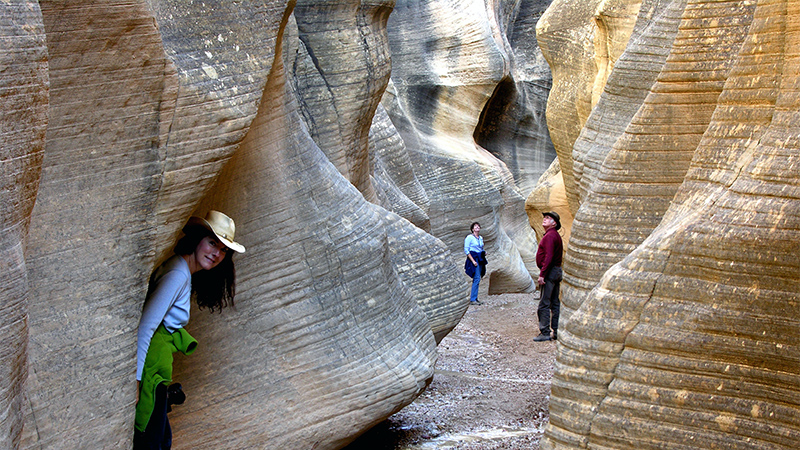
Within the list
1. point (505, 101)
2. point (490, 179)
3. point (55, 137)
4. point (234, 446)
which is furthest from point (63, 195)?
point (505, 101)

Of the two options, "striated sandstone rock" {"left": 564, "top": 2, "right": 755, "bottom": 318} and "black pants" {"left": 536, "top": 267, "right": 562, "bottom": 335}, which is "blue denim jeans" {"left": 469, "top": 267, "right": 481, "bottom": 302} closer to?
"black pants" {"left": 536, "top": 267, "right": 562, "bottom": 335}

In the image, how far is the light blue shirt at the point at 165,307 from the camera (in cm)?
357

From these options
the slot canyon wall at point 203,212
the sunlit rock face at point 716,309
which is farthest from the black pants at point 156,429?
the sunlit rock face at point 716,309

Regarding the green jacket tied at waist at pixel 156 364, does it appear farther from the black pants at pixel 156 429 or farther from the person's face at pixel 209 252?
the person's face at pixel 209 252

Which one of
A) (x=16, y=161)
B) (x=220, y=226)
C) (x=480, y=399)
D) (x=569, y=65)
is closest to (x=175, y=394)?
(x=220, y=226)

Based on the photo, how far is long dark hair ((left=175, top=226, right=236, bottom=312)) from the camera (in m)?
3.76

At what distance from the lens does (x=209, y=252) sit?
376 centimetres

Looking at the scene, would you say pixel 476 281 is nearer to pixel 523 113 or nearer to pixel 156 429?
pixel 523 113

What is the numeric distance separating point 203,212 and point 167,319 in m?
0.70

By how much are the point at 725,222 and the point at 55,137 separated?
226 cm

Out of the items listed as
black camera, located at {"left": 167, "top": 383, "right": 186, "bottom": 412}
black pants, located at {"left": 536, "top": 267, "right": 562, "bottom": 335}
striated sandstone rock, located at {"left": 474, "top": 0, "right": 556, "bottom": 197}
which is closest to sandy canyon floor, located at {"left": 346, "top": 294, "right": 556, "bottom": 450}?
black pants, located at {"left": 536, "top": 267, "right": 562, "bottom": 335}

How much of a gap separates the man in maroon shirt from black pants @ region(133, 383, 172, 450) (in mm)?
4685

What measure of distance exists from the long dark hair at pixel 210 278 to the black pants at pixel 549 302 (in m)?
4.31

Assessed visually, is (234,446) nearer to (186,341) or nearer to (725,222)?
(186,341)
